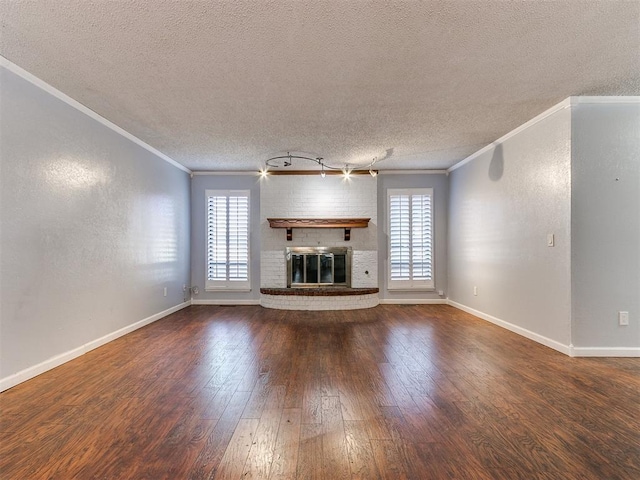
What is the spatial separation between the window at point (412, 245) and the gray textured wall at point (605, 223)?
292 centimetres

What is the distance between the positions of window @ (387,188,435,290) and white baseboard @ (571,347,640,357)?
294 cm

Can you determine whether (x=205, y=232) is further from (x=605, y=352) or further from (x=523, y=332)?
(x=605, y=352)

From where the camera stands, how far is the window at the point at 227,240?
5961mm

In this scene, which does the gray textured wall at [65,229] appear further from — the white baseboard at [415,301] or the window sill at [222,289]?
the white baseboard at [415,301]

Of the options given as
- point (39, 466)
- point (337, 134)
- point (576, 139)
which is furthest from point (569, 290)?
point (39, 466)

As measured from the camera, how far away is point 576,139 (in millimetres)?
3094

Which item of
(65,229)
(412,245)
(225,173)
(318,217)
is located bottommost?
(412,245)

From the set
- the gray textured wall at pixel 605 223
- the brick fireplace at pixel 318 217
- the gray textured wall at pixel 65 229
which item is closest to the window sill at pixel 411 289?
the brick fireplace at pixel 318 217

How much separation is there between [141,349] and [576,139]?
491 cm

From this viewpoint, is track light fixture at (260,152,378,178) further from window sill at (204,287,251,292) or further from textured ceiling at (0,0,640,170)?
window sill at (204,287,251,292)

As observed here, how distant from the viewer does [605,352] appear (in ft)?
10.1

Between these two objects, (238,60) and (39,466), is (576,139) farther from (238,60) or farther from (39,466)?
(39,466)

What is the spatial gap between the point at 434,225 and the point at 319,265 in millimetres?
2335

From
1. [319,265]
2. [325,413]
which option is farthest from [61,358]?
[319,265]
